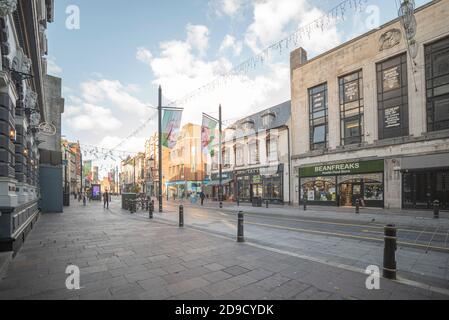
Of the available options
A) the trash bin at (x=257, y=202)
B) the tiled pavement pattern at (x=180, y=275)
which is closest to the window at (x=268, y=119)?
the trash bin at (x=257, y=202)

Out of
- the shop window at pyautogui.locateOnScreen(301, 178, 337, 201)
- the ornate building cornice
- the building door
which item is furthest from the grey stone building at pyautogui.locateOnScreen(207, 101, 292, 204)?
the ornate building cornice

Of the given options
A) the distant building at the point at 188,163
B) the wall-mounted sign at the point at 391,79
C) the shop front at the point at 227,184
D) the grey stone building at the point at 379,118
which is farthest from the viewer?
the distant building at the point at 188,163

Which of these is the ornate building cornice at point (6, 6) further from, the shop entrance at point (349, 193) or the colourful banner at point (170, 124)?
the shop entrance at point (349, 193)

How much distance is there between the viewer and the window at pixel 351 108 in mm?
19781

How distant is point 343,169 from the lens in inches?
790

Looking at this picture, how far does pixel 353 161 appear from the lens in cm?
1947

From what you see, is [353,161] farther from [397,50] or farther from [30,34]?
[30,34]

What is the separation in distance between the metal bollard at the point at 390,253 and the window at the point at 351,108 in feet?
57.4

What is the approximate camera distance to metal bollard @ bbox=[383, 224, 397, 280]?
4.30 m

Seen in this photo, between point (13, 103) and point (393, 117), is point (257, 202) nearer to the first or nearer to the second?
point (393, 117)

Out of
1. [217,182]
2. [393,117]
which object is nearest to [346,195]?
[393,117]

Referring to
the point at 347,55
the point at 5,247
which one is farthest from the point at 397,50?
the point at 5,247
